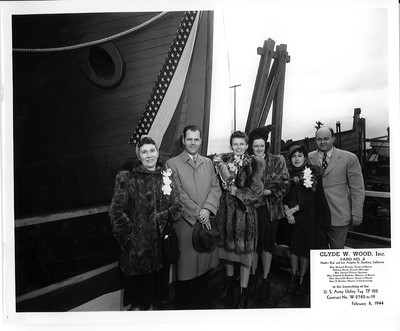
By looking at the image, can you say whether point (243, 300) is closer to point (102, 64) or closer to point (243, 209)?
point (243, 209)

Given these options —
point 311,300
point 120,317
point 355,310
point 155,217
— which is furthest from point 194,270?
point 355,310

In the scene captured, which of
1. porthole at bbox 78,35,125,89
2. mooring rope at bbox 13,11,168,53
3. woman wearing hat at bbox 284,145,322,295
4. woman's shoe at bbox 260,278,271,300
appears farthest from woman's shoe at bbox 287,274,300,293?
mooring rope at bbox 13,11,168,53

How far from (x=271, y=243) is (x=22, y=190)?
176cm

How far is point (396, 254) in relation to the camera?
7.54ft

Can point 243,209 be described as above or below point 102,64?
below

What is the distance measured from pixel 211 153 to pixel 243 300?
105cm

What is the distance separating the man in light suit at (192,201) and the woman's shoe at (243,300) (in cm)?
30

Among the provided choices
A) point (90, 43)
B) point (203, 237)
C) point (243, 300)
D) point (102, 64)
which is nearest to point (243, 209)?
point (203, 237)

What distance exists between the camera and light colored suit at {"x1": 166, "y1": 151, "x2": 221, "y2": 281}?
2152 millimetres

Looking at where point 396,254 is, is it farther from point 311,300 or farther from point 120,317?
point 120,317

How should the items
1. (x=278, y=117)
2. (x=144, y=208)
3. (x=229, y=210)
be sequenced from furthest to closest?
1. (x=278, y=117)
2. (x=229, y=210)
3. (x=144, y=208)

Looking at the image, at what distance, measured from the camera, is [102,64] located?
2.26m

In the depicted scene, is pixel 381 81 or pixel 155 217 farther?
pixel 381 81

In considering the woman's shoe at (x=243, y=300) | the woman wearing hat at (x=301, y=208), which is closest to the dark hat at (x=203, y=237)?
the woman's shoe at (x=243, y=300)
